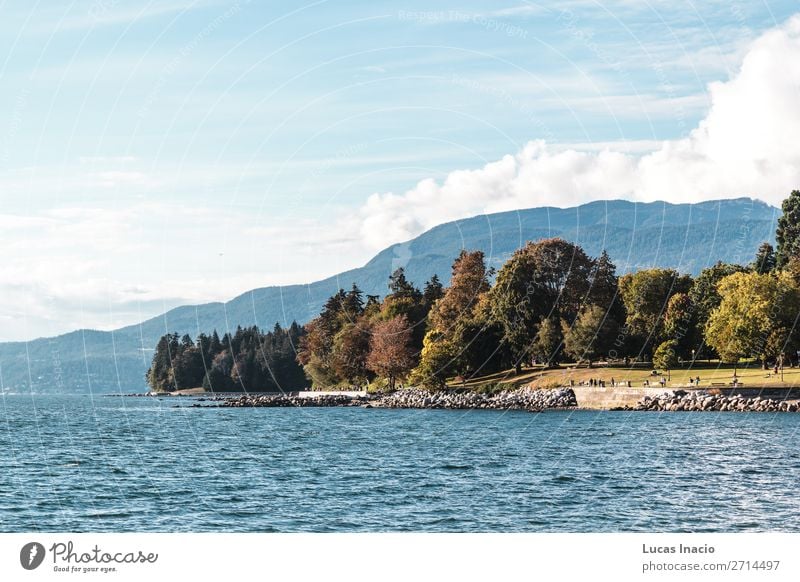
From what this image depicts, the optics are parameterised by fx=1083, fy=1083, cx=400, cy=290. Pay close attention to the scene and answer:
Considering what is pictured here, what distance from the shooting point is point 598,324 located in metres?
118

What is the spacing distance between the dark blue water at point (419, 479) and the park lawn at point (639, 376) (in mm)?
20045

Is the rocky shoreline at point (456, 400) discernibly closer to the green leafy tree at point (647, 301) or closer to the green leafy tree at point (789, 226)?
the green leafy tree at point (647, 301)

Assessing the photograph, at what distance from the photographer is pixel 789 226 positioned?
156 metres

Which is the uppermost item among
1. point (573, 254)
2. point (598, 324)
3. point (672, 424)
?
point (573, 254)

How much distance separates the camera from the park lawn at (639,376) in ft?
342

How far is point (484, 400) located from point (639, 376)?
17466 mm

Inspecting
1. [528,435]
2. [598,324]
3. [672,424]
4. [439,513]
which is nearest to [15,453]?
[528,435]

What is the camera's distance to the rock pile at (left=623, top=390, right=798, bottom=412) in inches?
3775

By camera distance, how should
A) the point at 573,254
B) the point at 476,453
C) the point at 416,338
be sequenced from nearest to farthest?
the point at 476,453, the point at 573,254, the point at 416,338
